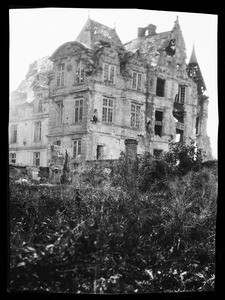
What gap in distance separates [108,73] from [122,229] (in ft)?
5.16

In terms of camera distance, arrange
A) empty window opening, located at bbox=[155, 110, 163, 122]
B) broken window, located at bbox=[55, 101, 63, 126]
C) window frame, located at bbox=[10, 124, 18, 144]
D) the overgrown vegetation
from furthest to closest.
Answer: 1. empty window opening, located at bbox=[155, 110, 163, 122]
2. broken window, located at bbox=[55, 101, 63, 126]
3. window frame, located at bbox=[10, 124, 18, 144]
4. the overgrown vegetation

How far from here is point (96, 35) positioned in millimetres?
4363

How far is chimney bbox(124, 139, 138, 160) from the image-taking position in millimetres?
4469

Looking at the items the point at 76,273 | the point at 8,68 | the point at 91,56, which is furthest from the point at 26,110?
the point at 76,273

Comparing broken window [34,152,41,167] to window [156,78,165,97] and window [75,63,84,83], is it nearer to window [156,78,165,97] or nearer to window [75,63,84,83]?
window [75,63,84,83]

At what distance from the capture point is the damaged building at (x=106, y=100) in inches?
175

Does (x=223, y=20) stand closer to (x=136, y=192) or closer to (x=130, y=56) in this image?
(x=130, y=56)

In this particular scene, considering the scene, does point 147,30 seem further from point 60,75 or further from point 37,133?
point 37,133

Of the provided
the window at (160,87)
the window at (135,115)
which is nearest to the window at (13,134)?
the window at (135,115)

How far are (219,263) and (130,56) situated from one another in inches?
87.7

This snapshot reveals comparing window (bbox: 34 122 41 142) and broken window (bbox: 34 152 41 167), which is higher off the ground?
window (bbox: 34 122 41 142)

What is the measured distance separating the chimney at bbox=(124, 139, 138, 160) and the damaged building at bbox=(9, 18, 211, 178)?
0.04 meters

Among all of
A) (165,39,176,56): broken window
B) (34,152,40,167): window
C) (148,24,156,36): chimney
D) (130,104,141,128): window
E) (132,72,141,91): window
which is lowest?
(34,152,40,167): window

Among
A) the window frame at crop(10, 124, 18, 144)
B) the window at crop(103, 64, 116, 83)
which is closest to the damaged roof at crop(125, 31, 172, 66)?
the window at crop(103, 64, 116, 83)
